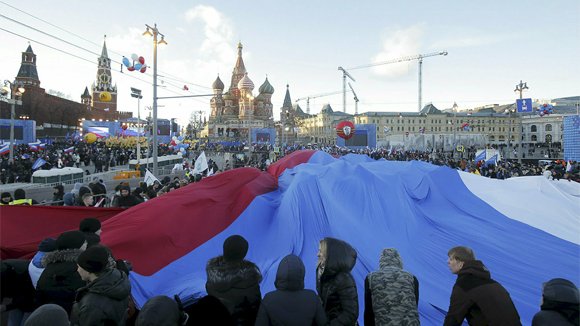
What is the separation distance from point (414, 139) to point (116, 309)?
51751 millimetres

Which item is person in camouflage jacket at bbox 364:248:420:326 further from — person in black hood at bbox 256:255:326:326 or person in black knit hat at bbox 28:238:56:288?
person in black knit hat at bbox 28:238:56:288

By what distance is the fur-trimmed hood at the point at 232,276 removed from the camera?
11.0ft

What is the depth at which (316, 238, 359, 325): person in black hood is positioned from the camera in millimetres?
3270

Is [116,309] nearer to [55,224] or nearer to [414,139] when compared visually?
[55,224]

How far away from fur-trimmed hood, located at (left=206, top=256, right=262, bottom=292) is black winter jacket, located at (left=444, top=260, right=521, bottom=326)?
5.91 ft

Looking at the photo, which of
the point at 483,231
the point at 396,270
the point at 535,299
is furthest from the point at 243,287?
the point at 483,231

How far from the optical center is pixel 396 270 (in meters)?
3.36

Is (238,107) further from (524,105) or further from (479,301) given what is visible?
(479,301)

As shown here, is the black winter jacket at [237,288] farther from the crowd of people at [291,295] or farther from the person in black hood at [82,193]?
the person in black hood at [82,193]

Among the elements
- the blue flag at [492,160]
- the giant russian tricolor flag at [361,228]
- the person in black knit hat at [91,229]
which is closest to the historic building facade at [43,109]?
the blue flag at [492,160]

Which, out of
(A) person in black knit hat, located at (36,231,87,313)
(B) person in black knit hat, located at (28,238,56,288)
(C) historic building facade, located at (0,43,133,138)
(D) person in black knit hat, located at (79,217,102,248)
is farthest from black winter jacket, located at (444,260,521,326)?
(C) historic building facade, located at (0,43,133,138)

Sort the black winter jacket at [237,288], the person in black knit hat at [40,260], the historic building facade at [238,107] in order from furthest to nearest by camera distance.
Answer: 1. the historic building facade at [238,107]
2. the person in black knit hat at [40,260]
3. the black winter jacket at [237,288]

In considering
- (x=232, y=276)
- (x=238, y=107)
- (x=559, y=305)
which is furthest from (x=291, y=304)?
(x=238, y=107)

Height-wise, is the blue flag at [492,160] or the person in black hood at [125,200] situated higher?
the blue flag at [492,160]
